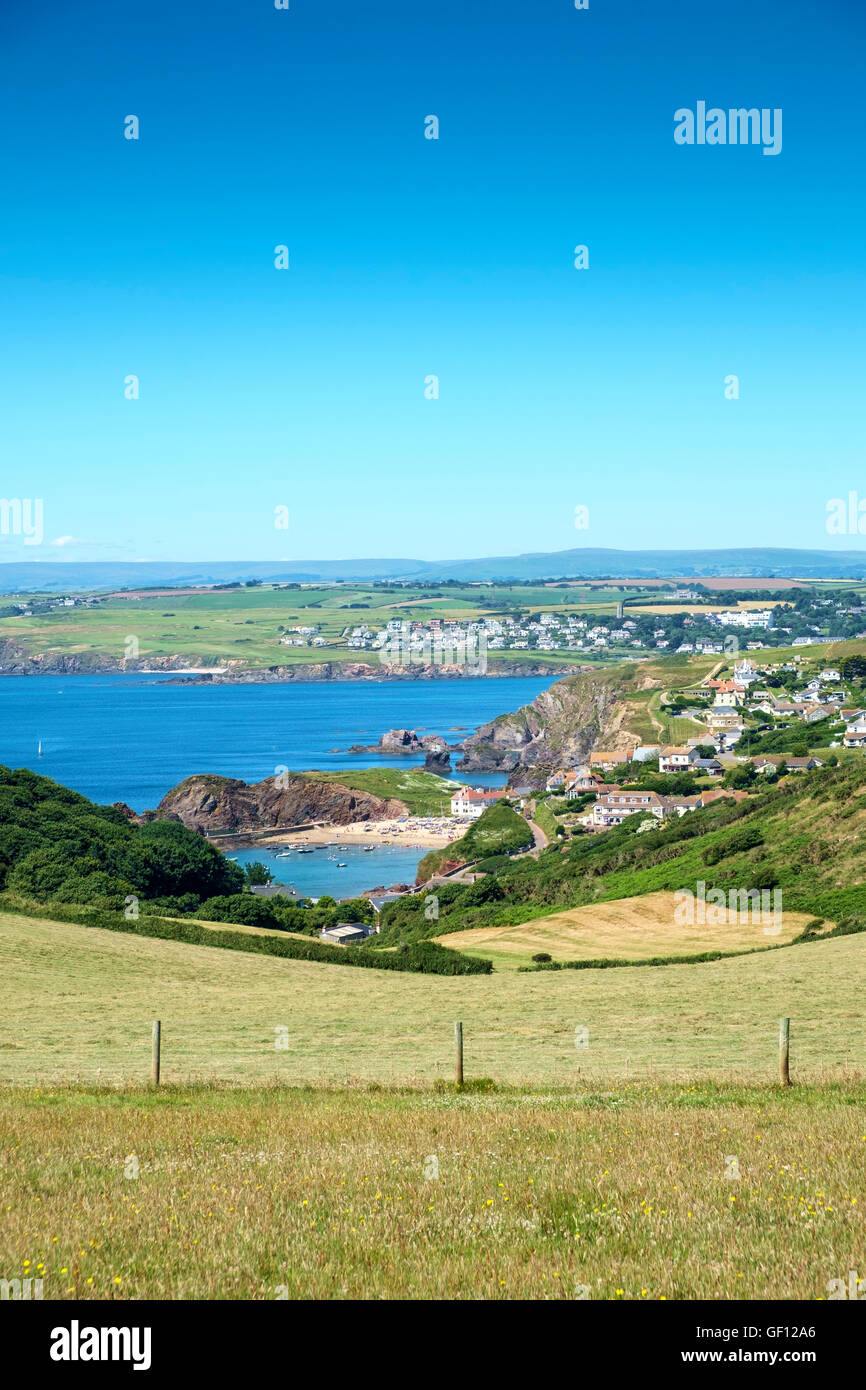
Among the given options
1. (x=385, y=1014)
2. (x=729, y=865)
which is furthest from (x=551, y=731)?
(x=385, y=1014)

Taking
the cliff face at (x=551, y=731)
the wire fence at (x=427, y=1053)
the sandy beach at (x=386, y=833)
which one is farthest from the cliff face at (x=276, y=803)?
the wire fence at (x=427, y=1053)

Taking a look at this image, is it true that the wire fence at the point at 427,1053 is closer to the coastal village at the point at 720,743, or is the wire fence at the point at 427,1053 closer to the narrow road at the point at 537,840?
the coastal village at the point at 720,743

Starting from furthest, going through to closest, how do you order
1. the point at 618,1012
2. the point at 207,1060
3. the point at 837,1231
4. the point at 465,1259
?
the point at 618,1012, the point at 207,1060, the point at 837,1231, the point at 465,1259

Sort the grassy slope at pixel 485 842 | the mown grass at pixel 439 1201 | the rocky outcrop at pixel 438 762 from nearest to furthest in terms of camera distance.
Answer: the mown grass at pixel 439 1201 < the grassy slope at pixel 485 842 < the rocky outcrop at pixel 438 762

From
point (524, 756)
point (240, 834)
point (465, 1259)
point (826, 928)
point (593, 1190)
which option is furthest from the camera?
point (524, 756)
